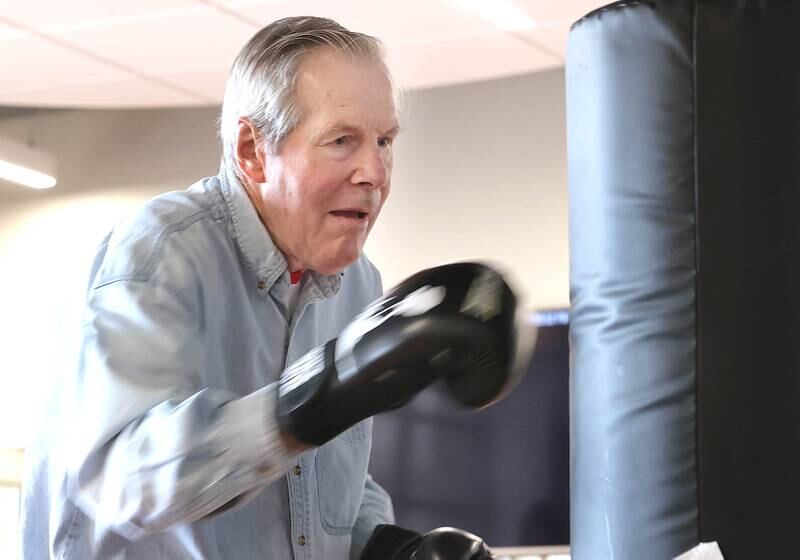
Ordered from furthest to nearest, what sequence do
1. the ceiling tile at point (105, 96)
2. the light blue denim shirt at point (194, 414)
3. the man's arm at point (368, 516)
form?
the ceiling tile at point (105, 96) → the man's arm at point (368, 516) → the light blue denim shirt at point (194, 414)

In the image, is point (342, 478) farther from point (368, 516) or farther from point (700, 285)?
point (700, 285)

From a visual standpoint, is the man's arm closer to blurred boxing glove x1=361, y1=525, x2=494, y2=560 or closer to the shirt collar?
blurred boxing glove x1=361, y1=525, x2=494, y2=560

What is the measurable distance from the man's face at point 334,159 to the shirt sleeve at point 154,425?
184 mm

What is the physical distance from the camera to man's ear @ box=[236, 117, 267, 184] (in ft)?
4.52

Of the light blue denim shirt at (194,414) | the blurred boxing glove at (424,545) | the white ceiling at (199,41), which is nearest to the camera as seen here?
the light blue denim shirt at (194,414)

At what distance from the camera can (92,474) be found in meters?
1.14

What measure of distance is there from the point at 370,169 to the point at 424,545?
449 millimetres

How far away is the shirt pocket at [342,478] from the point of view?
58.8 inches

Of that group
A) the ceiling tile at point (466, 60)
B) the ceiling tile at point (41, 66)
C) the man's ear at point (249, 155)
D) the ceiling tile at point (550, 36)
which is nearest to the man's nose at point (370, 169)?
the man's ear at point (249, 155)

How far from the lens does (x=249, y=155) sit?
1.39 m

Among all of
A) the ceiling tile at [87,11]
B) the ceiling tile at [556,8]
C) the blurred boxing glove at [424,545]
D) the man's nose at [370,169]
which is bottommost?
the blurred boxing glove at [424,545]

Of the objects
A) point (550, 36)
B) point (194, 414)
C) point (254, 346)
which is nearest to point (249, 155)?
point (254, 346)

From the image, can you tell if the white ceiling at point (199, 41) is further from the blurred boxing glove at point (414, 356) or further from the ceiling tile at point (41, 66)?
the blurred boxing glove at point (414, 356)

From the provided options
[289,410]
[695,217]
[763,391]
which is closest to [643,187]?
[695,217]
